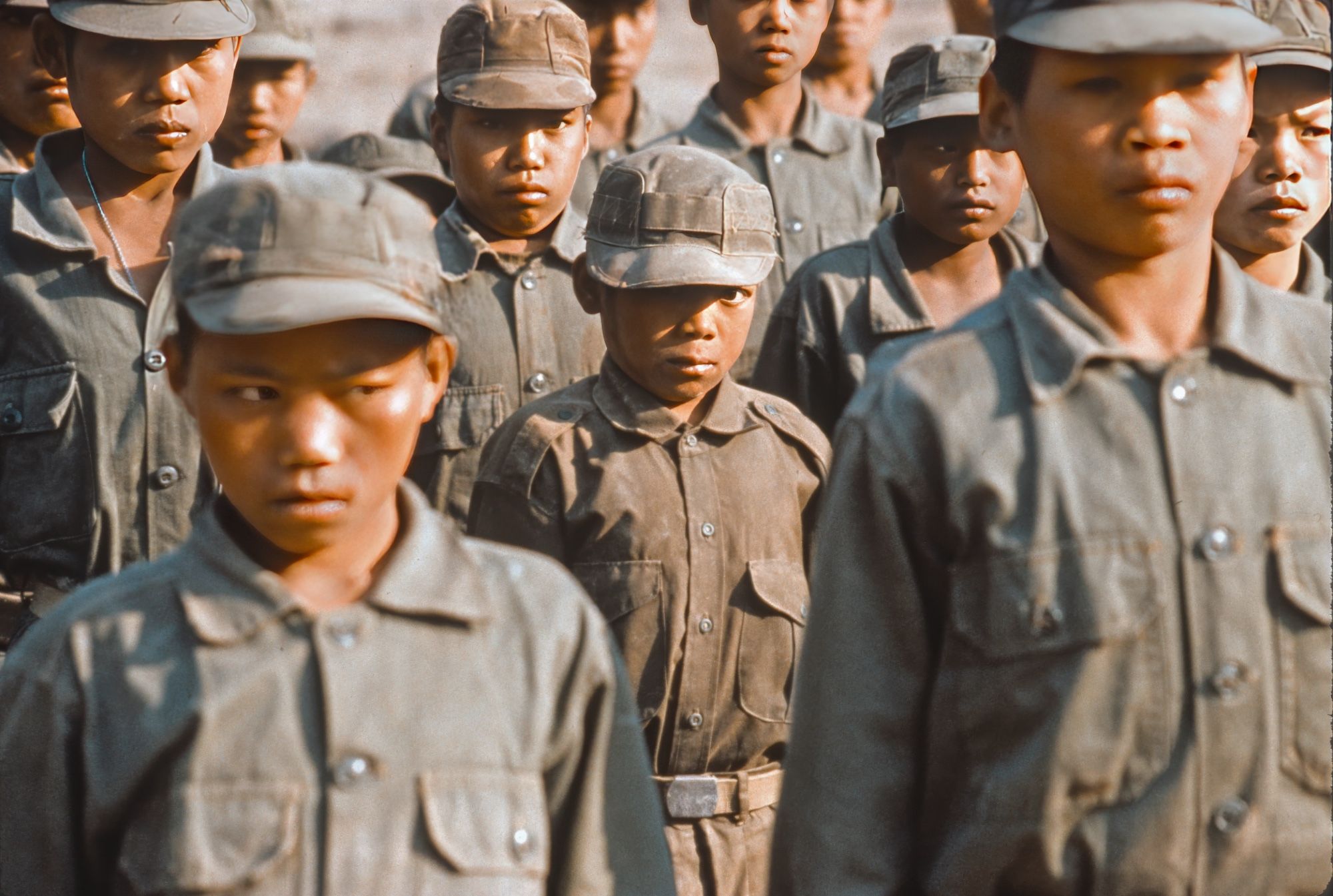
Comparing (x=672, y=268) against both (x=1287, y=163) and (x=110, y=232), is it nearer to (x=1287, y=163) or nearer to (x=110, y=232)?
(x=110, y=232)

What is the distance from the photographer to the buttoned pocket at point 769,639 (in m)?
4.49

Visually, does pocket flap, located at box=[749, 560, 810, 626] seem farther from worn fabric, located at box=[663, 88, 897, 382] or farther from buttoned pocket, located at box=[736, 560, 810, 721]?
worn fabric, located at box=[663, 88, 897, 382]

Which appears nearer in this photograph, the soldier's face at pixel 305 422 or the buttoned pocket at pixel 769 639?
the soldier's face at pixel 305 422

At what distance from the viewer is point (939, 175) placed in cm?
558

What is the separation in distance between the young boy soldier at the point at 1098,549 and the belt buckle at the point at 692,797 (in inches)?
64.8

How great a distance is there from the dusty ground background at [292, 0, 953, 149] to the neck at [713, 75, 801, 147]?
3772 millimetres

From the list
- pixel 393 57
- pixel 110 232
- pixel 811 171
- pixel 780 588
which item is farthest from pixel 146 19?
pixel 393 57

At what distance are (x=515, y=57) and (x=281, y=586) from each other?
10.1 ft

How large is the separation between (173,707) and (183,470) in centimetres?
191

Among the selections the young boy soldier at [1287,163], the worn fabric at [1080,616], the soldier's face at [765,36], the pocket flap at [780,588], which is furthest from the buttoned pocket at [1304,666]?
the soldier's face at [765,36]

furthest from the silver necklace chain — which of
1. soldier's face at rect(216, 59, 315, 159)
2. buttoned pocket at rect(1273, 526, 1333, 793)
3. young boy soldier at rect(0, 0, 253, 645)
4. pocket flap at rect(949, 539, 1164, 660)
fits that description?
buttoned pocket at rect(1273, 526, 1333, 793)

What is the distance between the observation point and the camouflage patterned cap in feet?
15.5

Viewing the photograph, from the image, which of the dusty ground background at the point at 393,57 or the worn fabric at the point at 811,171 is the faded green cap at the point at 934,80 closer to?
the worn fabric at the point at 811,171

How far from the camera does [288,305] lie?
2643mm
